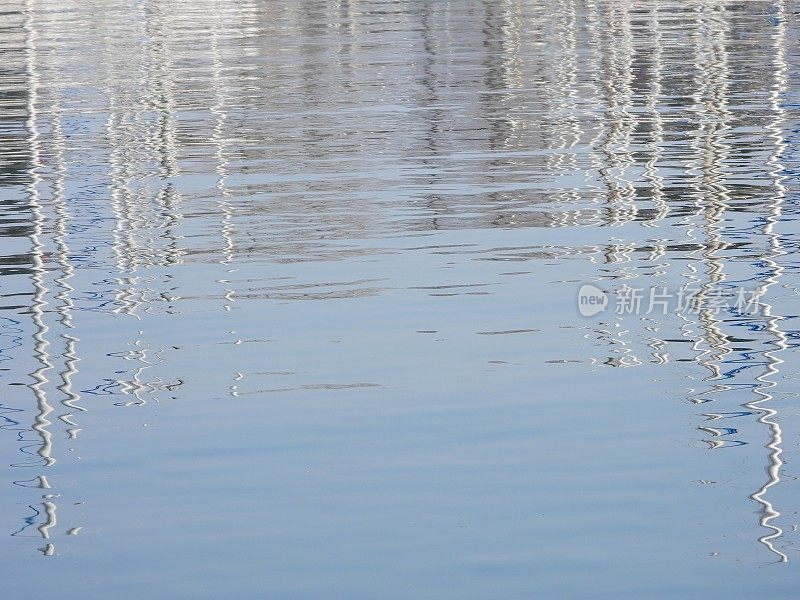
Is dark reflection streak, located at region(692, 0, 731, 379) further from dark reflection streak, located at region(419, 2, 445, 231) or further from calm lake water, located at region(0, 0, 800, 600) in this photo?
dark reflection streak, located at region(419, 2, 445, 231)

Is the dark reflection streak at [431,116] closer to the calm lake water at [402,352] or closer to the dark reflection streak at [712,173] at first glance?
the calm lake water at [402,352]

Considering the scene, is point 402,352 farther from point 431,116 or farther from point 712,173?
point 431,116

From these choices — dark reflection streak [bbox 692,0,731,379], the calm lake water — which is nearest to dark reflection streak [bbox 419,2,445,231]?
the calm lake water

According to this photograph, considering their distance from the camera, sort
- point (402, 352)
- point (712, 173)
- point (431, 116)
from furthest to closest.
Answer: point (431, 116)
point (712, 173)
point (402, 352)

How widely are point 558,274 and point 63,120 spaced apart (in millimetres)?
10560

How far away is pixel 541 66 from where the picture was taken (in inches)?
1006

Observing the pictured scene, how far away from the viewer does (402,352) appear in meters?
9.06

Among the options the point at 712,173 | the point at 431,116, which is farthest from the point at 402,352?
the point at 431,116

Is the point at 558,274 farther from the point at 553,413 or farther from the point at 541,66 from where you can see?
the point at 541,66

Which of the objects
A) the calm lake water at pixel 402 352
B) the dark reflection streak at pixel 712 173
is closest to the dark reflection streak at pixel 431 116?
the calm lake water at pixel 402 352

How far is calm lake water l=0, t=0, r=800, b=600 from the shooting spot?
6355 mm

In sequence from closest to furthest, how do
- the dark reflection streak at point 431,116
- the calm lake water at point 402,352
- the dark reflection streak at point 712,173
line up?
the calm lake water at point 402,352
the dark reflection streak at point 712,173
the dark reflection streak at point 431,116

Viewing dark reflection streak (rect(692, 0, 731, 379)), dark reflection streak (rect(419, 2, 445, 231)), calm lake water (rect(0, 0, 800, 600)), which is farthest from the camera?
dark reflection streak (rect(419, 2, 445, 231))

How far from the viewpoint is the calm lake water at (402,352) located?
6.36m
